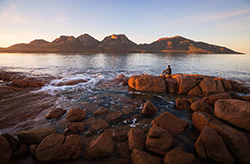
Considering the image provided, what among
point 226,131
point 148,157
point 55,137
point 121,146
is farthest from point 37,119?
point 226,131

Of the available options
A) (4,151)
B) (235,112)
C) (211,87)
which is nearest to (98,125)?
(4,151)

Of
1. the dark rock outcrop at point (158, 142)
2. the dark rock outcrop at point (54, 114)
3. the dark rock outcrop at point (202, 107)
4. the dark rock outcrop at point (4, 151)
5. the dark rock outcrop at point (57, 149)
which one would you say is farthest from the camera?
the dark rock outcrop at point (202, 107)

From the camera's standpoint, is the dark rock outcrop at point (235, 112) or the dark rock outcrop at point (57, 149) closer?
the dark rock outcrop at point (57, 149)

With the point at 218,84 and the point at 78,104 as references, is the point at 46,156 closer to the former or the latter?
the point at 78,104

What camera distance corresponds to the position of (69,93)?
11195 mm

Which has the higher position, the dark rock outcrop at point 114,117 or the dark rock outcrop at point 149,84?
the dark rock outcrop at point 149,84

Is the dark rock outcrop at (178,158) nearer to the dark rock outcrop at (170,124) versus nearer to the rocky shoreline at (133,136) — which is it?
the rocky shoreline at (133,136)

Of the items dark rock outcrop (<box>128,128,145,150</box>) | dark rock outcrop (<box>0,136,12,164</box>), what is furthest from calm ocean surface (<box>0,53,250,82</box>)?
dark rock outcrop (<box>0,136,12,164</box>)

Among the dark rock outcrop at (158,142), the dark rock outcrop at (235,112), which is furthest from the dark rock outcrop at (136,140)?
the dark rock outcrop at (235,112)

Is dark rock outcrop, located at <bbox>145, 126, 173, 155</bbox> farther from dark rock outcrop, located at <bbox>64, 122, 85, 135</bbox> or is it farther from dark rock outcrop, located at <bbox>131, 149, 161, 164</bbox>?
dark rock outcrop, located at <bbox>64, 122, 85, 135</bbox>

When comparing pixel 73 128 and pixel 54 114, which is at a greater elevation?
pixel 54 114

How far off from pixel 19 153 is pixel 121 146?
12.6 ft

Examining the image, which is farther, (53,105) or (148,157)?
(53,105)

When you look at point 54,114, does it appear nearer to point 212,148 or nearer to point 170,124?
point 170,124
